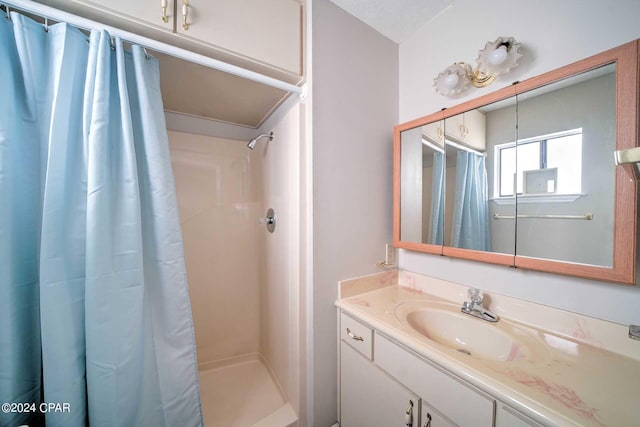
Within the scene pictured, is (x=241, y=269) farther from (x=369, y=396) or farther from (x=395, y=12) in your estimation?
(x=395, y=12)

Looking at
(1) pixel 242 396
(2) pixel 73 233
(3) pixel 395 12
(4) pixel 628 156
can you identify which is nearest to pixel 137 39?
(2) pixel 73 233

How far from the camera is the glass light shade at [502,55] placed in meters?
0.85

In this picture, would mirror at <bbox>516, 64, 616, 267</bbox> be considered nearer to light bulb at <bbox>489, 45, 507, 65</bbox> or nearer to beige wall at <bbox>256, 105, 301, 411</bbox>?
light bulb at <bbox>489, 45, 507, 65</bbox>

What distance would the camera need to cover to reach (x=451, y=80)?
3.32ft

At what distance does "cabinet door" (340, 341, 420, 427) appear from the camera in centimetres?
80

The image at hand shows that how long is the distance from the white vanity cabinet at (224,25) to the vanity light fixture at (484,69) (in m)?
0.73

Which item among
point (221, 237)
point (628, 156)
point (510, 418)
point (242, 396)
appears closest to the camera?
point (628, 156)

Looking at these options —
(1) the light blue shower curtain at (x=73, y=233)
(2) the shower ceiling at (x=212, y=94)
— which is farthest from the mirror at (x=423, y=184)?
(1) the light blue shower curtain at (x=73, y=233)

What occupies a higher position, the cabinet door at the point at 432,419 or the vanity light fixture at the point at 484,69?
the vanity light fixture at the point at 484,69

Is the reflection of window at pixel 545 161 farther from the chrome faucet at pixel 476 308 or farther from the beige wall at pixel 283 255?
the beige wall at pixel 283 255

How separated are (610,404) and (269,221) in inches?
59.4

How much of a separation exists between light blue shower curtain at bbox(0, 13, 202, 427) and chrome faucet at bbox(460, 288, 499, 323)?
1.33 meters

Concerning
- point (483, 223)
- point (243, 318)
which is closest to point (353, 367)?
point (483, 223)

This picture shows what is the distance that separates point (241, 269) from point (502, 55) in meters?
2.02
